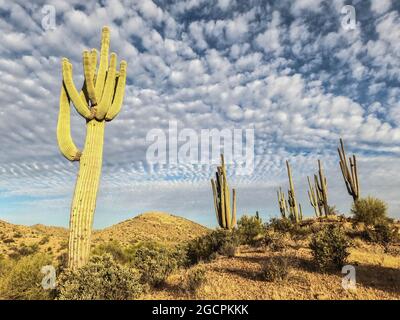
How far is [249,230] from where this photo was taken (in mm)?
17156

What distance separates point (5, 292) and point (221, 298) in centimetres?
548

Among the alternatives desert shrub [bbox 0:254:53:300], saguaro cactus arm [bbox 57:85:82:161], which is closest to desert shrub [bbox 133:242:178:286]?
desert shrub [bbox 0:254:53:300]

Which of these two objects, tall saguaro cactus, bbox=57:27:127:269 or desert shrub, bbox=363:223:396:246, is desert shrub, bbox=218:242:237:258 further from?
desert shrub, bbox=363:223:396:246

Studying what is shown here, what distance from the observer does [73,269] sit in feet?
26.5

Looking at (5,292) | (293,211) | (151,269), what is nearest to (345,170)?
(293,211)

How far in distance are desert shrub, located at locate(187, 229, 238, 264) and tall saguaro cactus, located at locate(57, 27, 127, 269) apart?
5.98 m

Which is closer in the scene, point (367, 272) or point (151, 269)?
point (367, 272)

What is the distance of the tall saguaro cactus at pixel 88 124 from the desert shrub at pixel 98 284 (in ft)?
2.63

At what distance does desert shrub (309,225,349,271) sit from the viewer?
861 centimetres

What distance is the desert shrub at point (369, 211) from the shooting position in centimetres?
1700

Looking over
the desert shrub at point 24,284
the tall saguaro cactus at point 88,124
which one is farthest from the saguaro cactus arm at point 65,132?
the desert shrub at point 24,284

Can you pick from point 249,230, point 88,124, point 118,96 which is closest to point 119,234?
point 249,230
